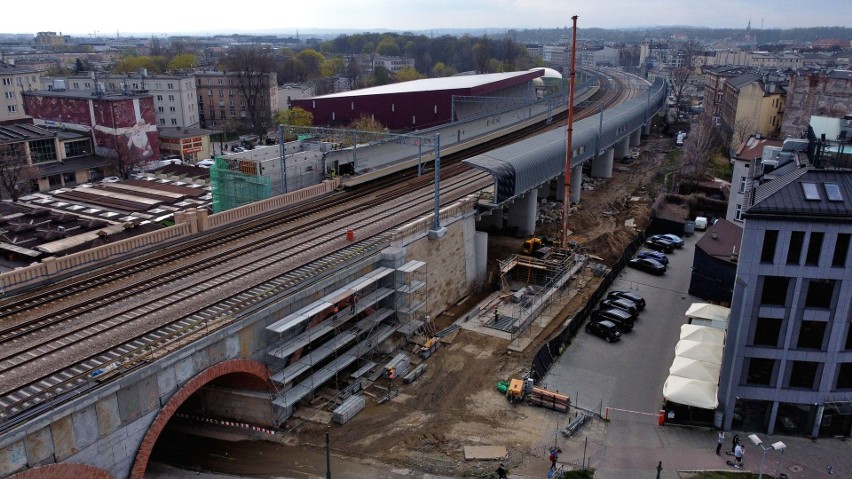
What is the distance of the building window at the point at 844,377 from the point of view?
2667 centimetres

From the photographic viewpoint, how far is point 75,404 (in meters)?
18.8

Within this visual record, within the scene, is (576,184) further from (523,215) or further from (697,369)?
(697,369)

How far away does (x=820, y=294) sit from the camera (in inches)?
1024

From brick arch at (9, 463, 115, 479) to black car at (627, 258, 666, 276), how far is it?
36653 millimetres

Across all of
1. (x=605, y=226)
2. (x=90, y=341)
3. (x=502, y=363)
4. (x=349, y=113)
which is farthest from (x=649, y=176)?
(x=90, y=341)

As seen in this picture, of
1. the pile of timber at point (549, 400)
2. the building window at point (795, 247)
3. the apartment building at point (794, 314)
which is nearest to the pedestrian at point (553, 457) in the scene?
the pile of timber at point (549, 400)

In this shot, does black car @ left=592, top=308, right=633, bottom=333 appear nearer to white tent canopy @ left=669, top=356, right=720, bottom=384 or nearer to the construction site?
the construction site

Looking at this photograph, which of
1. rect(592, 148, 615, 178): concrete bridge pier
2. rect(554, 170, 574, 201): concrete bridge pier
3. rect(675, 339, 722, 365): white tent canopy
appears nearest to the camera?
rect(675, 339, 722, 365): white tent canopy

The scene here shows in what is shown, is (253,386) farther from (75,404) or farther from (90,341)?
(75,404)

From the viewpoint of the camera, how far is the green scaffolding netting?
149ft

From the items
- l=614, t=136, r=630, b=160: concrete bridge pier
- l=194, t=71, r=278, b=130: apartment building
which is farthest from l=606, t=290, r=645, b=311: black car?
l=194, t=71, r=278, b=130: apartment building

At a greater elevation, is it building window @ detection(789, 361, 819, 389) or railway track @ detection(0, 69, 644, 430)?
railway track @ detection(0, 69, 644, 430)

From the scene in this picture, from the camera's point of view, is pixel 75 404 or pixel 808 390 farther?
pixel 808 390

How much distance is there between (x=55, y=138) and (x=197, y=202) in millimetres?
28943
